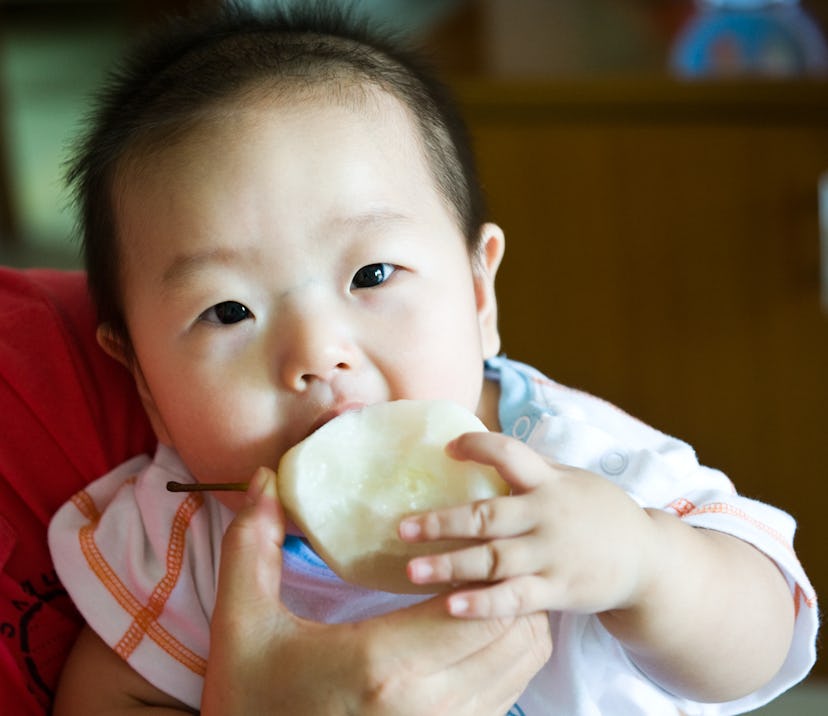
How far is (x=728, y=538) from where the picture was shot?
99 centimetres

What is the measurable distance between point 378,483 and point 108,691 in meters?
0.39

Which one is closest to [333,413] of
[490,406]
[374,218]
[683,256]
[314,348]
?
[314,348]

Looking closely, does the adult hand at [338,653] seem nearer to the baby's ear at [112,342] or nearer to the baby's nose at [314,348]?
the baby's nose at [314,348]

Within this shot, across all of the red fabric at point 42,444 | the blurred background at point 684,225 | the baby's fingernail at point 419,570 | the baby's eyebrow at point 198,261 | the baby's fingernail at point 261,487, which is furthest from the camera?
the blurred background at point 684,225

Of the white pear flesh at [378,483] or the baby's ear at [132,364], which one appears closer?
the white pear flesh at [378,483]

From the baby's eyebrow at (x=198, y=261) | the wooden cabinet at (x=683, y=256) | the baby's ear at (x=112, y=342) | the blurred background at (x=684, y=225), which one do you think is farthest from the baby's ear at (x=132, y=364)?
the wooden cabinet at (x=683, y=256)

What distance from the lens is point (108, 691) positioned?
1081 mm

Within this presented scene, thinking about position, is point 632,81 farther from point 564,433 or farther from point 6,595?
point 6,595

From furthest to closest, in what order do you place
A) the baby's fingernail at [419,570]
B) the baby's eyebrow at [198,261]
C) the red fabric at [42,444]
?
the red fabric at [42,444], the baby's eyebrow at [198,261], the baby's fingernail at [419,570]

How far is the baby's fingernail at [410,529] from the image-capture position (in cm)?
80

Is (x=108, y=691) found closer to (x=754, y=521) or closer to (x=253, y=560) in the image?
(x=253, y=560)

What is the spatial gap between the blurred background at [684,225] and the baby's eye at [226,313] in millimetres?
1107

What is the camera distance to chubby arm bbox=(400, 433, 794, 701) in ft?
2.60

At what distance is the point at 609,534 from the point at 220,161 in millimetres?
454
